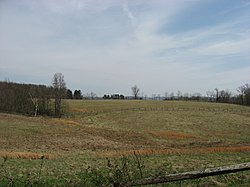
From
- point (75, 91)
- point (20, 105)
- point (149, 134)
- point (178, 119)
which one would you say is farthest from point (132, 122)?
point (75, 91)

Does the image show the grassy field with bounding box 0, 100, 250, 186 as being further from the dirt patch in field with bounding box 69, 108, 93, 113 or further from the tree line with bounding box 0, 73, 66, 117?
the tree line with bounding box 0, 73, 66, 117

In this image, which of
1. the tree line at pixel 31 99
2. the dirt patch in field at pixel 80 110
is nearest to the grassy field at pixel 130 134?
the dirt patch in field at pixel 80 110

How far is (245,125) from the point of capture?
56.4 metres

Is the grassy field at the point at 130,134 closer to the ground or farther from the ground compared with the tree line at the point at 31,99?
closer to the ground

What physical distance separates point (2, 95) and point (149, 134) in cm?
4863

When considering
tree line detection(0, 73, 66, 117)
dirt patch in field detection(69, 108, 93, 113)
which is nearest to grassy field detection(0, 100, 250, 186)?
dirt patch in field detection(69, 108, 93, 113)

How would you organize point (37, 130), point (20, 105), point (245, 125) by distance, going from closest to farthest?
point (37, 130) → point (245, 125) → point (20, 105)

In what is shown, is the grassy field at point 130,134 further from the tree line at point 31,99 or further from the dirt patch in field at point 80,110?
the tree line at point 31,99

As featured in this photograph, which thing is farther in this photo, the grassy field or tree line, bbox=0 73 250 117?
tree line, bbox=0 73 250 117

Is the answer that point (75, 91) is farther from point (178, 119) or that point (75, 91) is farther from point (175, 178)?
point (175, 178)

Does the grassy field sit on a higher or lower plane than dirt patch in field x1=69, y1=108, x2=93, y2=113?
lower

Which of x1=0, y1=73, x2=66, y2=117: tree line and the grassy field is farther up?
x1=0, y1=73, x2=66, y2=117: tree line

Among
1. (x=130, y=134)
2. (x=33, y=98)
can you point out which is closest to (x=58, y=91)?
(x=33, y=98)

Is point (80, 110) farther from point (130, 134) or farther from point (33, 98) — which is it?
point (130, 134)
